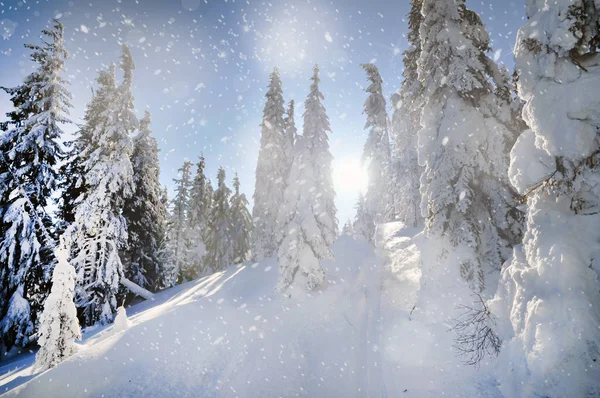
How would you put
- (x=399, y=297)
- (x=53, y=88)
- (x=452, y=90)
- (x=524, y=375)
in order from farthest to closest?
1. (x=53, y=88)
2. (x=399, y=297)
3. (x=452, y=90)
4. (x=524, y=375)

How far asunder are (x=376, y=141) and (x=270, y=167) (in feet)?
39.5

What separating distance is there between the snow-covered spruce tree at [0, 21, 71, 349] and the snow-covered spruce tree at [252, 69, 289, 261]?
18407 millimetres

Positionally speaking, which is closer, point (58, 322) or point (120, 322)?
point (58, 322)

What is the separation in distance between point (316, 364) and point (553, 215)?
871 centimetres

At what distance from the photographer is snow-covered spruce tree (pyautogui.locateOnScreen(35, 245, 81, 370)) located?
33.4 ft

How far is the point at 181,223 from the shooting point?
1481 inches

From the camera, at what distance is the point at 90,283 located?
15203mm

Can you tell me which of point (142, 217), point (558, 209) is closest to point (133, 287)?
point (142, 217)

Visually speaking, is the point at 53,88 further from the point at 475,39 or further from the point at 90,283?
the point at 475,39

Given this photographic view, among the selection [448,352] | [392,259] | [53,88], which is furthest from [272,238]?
[448,352]

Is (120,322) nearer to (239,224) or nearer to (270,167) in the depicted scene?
(270,167)

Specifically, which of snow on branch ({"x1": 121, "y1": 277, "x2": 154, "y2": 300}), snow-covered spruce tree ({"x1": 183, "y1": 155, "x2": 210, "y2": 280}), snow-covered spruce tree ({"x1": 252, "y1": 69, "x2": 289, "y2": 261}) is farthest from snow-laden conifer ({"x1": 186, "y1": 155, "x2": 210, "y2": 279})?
snow on branch ({"x1": 121, "y1": 277, "x2": 154, "y2": 300})

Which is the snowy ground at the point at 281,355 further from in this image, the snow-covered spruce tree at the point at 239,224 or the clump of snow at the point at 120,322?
the snow-covered spruce tree at the point at 239,224

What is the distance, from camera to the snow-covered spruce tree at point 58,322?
1017 centimetres
